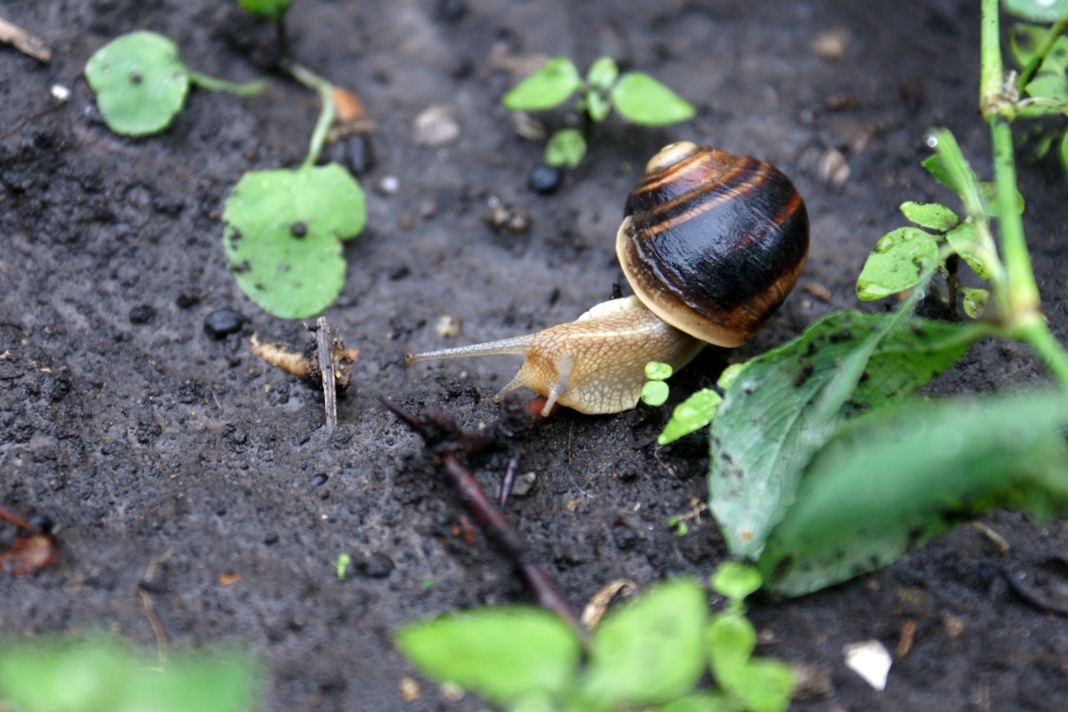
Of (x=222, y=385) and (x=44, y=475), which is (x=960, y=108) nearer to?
(x=222, y=385)

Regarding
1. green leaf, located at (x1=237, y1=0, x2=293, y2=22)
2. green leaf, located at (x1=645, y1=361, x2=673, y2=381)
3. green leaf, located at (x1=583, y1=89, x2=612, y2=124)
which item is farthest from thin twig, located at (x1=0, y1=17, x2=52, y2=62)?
green leaf, located at (x1=645, y1=361, x2=673, y2=381)

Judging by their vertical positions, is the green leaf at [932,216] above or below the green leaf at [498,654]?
below

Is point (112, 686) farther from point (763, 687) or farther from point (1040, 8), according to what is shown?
point (1040, 8)

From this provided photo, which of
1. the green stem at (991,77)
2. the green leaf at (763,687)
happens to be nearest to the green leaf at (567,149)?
the green stem at (991,77)

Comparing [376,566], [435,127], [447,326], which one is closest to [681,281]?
[447,326]

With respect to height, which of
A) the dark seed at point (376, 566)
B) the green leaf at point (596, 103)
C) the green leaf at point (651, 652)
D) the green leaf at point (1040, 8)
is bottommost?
the dark seed at point (376, 566)

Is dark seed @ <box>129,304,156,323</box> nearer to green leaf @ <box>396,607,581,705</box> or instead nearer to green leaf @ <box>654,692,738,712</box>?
green leaf @ <box>396,607,581,705</box>

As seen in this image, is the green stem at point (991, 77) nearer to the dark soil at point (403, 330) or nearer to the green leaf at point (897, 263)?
the green leaf at point (897, 263)
